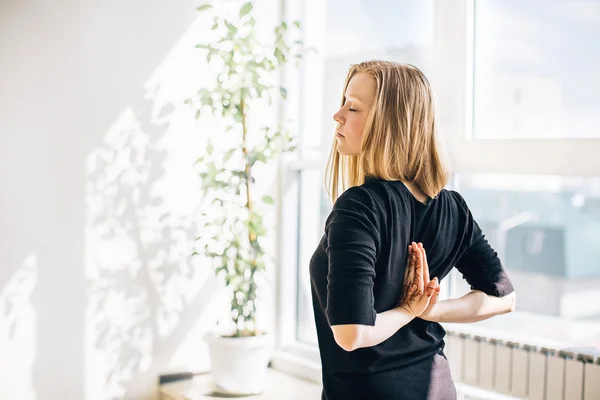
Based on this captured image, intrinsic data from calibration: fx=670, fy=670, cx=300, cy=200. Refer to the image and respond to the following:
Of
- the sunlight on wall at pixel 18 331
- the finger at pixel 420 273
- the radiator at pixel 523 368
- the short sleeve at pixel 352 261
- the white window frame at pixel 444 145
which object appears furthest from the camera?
the sunlight on wall at pixel 18 331

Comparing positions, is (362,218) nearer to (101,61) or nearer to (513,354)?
(513,354)

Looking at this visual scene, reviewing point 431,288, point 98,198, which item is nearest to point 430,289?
point 431,288

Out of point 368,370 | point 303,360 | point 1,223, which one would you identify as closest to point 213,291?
point 303,360

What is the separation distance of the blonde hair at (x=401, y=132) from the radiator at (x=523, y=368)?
86 cm

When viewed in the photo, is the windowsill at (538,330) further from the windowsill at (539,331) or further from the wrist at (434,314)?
the wrist at (434,314)

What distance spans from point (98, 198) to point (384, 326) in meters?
1.59

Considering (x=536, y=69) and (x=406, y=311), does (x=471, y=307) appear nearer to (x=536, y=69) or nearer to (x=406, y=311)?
(x=406, y=311)

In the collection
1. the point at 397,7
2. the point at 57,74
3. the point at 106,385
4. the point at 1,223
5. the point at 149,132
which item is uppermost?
the point at 397,7

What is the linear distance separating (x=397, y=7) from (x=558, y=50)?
750mm

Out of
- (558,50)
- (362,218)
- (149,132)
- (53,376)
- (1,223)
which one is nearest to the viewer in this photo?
(362,218)

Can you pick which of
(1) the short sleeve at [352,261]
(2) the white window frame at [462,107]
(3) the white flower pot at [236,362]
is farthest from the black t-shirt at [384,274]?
(3) the white flower pot at [236,362]

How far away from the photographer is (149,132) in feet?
8.88

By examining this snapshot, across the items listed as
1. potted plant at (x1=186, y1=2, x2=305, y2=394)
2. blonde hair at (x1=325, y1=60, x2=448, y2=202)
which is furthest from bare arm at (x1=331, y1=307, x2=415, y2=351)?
potted plant at (x1=186, y1=2, x2=305, y2=394)

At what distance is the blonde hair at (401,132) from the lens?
1.40 metres
